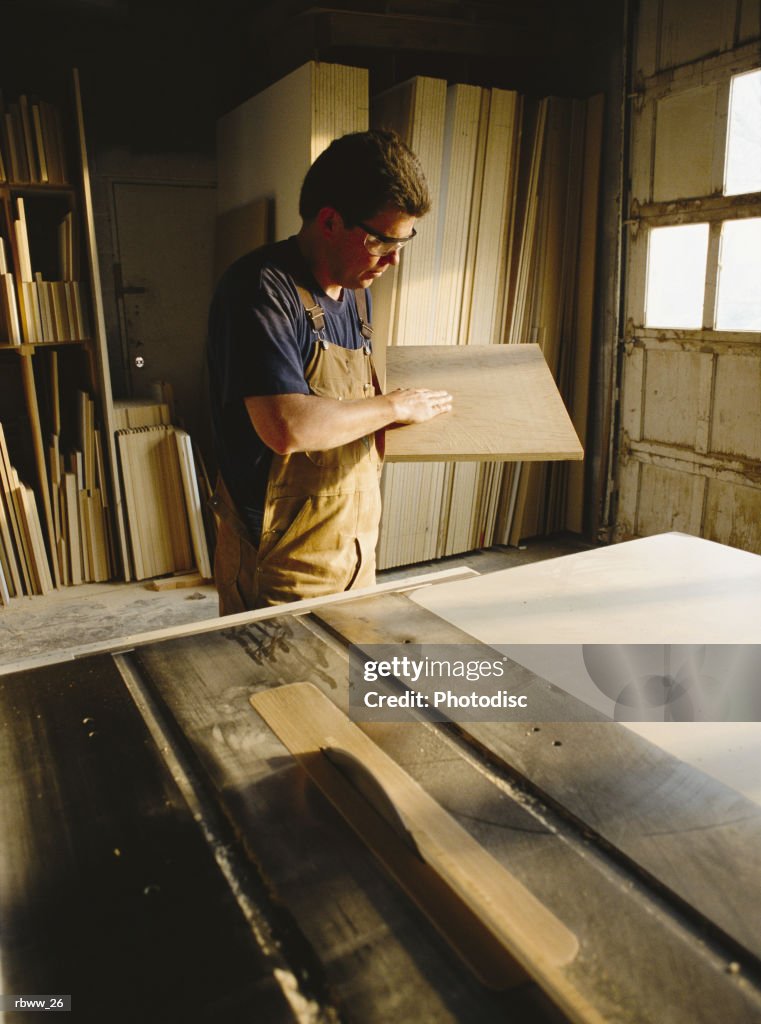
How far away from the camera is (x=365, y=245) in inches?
67.6

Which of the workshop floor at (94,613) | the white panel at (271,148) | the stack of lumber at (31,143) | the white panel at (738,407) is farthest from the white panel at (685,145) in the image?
the stack of lumber at (31,143)

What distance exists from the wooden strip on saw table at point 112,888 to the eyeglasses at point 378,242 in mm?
1098

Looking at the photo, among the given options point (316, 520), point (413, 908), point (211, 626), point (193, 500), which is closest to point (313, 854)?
point (413, 908)

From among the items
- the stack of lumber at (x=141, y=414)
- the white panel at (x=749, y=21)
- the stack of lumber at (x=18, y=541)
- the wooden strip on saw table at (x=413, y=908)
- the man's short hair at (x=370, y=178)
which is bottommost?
the stack of lumber at (x=18, y=541)

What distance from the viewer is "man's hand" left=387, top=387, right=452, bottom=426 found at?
1.81m

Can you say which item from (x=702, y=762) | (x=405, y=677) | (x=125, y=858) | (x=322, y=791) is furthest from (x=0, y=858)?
(x=702, y=762)

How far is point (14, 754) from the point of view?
1037mm

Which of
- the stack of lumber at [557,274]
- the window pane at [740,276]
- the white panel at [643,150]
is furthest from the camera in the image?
the stack of lumber at [557,274]

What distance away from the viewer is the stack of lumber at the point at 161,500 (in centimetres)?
397

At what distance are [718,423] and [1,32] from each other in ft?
12.9

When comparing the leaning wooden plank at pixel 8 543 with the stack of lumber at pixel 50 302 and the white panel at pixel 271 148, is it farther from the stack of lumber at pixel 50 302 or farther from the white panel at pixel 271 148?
the white panel at pixel 271 148

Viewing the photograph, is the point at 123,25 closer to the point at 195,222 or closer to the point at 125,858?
the point at 195,222

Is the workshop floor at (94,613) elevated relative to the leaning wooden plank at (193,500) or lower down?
lower down

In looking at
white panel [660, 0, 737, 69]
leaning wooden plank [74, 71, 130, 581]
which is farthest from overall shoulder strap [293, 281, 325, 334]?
white panel [660, 0, 737, 69]
